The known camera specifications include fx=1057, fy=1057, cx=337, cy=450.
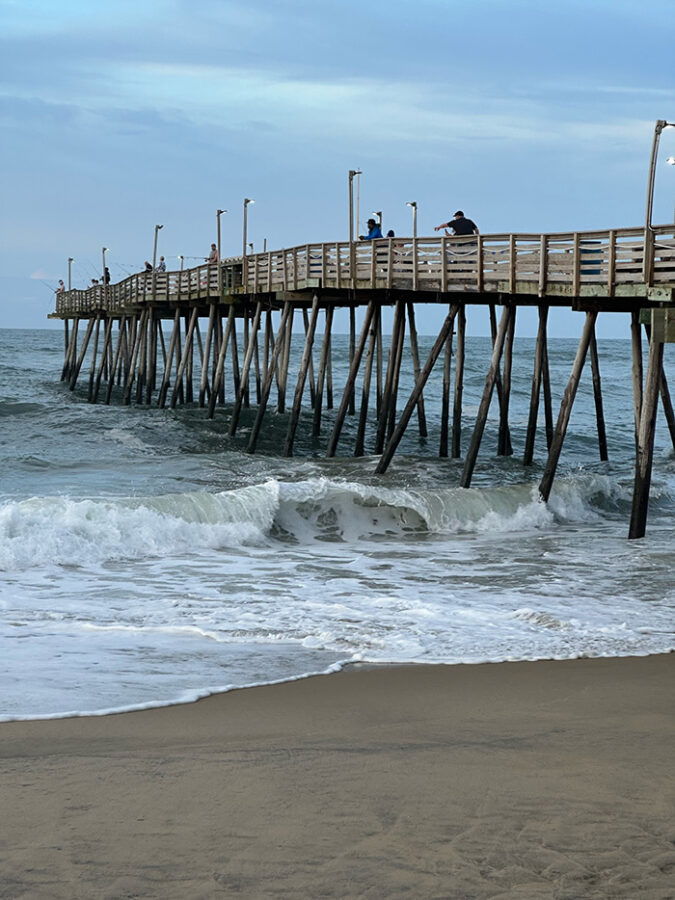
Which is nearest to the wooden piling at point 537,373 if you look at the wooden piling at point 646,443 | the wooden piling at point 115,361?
the wooden piling at point 646,443

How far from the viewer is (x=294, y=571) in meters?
11.5

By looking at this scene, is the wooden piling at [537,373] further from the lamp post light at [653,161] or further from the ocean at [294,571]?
the lamp post light at [653,161]

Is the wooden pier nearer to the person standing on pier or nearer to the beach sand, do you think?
the person standing on pier

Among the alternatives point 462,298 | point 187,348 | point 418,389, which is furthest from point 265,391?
point 187,348

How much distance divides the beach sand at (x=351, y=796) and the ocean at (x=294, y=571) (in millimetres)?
823

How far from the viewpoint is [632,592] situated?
10.2 metres

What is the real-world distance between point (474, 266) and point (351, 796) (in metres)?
12.9

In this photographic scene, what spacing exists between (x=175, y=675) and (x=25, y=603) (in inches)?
115

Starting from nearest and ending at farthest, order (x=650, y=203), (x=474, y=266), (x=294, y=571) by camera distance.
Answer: (x=294, y=571) < (x=650, y=203) < (x=474, y=266)

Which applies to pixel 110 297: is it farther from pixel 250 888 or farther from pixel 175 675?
pixel 250 888

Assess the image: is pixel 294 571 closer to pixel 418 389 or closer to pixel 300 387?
pixel 418 389

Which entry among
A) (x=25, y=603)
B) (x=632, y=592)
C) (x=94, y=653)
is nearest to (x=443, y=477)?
(x=632, y=592)

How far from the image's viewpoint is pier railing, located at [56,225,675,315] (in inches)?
539

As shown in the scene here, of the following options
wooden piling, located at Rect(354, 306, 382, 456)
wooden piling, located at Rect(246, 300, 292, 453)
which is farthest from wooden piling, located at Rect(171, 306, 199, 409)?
wooden piling, located at Rect(246, 300, 292, 453)
